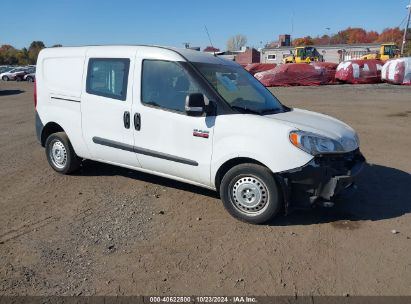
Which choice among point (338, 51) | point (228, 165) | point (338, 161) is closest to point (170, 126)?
point (228, 165)

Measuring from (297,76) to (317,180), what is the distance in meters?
25.7

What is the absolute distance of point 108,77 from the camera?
17.6 feet

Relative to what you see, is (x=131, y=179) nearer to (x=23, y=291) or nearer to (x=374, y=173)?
(x=23, y=291)

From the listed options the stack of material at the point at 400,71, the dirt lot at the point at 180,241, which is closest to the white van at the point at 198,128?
the dirt lot at the point at 180,241

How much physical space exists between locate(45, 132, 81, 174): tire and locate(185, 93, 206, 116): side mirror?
2.47m

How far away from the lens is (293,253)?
3869 millimetres

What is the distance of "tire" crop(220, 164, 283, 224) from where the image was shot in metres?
4.29

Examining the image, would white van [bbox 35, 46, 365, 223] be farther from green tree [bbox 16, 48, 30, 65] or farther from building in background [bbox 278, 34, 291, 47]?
green tree [bbox 16, 48, 30, 65]

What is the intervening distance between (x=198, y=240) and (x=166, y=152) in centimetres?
126

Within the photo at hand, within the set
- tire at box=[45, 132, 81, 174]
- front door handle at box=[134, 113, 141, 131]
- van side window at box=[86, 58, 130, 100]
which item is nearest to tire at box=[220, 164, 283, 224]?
front door handle at box=[134, 113, 141, 131]

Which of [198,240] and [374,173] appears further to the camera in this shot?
[374,173]

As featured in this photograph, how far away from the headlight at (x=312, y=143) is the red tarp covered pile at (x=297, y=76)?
25.2 metres

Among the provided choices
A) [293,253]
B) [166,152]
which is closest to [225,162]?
[166,152]

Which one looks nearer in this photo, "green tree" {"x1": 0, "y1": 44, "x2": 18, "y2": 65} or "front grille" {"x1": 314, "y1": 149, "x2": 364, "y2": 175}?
"front grille" {"x1": 314, "y1": 149, "x2": 364, "y2": 175}
